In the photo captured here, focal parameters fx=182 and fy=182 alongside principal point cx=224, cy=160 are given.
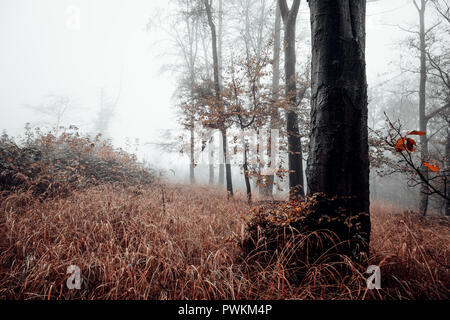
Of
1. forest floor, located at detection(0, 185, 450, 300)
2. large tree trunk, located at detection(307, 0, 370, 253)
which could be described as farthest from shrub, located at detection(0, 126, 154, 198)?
large tree trunk, located at detection(307, 0, 370, 253)

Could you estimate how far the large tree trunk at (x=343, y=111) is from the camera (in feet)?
4.99

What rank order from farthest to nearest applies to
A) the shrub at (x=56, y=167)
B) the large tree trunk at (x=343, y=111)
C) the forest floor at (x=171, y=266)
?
the shrub at (x=56, y=167)
the large tree trunk at (x=343, y=111)
the forest floor at (x=171, y=266)

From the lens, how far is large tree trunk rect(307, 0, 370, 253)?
4.99 ft

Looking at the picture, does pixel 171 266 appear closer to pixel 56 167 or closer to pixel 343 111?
pixel 343 111

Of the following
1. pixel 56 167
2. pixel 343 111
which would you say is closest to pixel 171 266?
pixel 343 111

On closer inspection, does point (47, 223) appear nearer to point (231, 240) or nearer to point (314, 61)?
point (231, 240)

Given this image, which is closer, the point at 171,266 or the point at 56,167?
the point at 171,266

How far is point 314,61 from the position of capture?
66.9 inches

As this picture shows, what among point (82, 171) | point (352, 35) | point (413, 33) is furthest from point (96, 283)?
point (413, 33)

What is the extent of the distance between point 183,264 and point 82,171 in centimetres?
509

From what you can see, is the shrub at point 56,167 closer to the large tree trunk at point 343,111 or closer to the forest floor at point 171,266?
the forest floor at point 171,266

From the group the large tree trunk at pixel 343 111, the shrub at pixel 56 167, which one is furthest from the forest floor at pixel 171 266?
the shrub at pixel 56 167

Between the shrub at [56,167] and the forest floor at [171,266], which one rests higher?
the shrub at [56,167]

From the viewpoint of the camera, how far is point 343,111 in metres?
1.51
